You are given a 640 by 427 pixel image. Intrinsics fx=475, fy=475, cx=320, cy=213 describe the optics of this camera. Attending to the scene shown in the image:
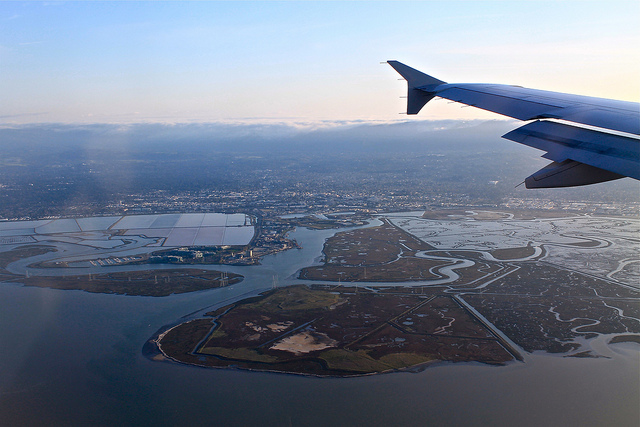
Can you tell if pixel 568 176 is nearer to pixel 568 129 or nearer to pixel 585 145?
pixel 585 145

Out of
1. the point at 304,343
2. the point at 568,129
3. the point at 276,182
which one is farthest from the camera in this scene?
the point at 276,182

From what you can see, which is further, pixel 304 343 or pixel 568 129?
pixel 304 343

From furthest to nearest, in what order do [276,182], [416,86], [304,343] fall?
[276,182], [304,343], [416,86]

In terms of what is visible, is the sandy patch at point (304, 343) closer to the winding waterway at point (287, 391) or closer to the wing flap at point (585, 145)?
the winding waterway at point (287, 391)

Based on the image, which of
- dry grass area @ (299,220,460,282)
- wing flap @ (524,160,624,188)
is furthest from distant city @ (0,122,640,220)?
wing flap @ (524,160,624,188)

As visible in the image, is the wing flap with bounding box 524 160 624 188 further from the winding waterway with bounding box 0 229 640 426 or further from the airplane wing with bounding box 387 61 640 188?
the winding waterway with bounding box 0 229 640 426

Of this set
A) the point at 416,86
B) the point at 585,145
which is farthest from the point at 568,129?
the point at 416,86
